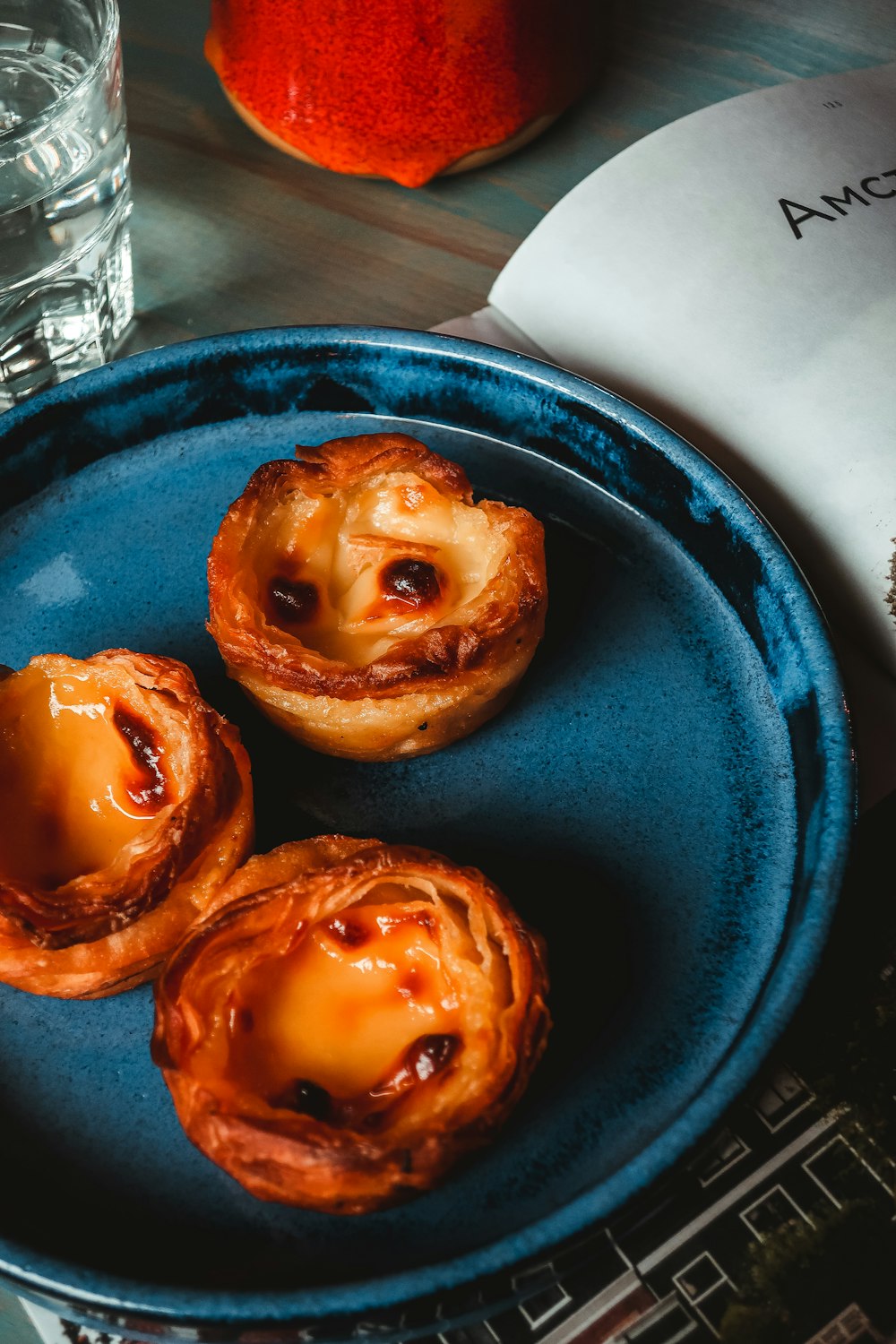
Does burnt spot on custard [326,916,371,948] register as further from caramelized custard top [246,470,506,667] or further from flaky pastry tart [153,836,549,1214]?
caramelized custard top [246,470,506,667]

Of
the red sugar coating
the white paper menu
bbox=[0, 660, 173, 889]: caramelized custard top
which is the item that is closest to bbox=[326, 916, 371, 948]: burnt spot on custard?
bbox=[0, 660, 173, 889]: caramelized custard top

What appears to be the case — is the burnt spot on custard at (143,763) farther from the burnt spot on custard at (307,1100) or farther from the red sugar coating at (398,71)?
the red sugar coating at (398,71)

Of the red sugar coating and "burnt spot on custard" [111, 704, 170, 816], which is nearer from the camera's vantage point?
"burnt spot on custard" [111, 704, 170, 816]

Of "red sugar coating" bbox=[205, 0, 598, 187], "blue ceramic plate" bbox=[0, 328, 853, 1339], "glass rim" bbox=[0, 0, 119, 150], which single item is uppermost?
"glass rim" bbox=[0, 0, 119, 150]

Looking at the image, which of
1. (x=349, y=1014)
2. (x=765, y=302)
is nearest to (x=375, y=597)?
(x=349, y=1014)

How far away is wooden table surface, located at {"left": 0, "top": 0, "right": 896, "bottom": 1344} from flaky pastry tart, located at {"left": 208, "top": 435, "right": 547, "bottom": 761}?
0.94 meters

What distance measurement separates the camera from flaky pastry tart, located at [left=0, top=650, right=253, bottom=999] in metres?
1.64

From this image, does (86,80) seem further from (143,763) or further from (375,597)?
(143,763)

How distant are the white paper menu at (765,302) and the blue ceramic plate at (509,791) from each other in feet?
0.82

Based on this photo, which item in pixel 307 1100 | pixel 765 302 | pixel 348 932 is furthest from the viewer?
pixel 765 302

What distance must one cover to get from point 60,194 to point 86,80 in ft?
0.69

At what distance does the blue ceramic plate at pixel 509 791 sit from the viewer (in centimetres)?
159

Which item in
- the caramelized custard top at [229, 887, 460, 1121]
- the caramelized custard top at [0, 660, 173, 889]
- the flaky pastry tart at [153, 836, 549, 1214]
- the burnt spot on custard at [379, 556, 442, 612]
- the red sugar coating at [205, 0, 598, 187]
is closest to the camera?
the flaky pastry tart at [153, 836, 549, 1214]

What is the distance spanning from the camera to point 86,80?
2.31 m
